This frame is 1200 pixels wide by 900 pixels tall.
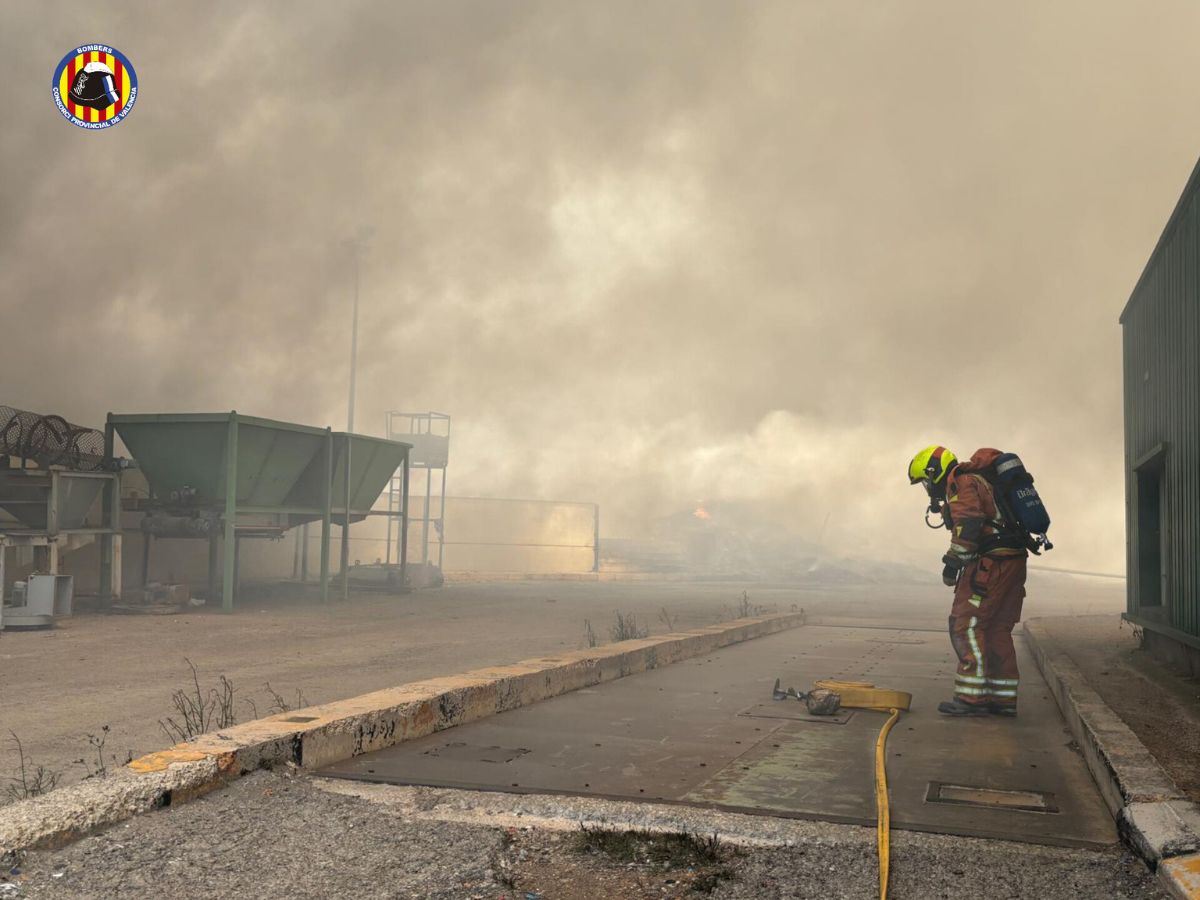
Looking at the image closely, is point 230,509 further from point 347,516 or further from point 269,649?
point 269,649

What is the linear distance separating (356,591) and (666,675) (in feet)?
48.3

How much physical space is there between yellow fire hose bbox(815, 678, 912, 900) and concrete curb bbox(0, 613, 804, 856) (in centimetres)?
206

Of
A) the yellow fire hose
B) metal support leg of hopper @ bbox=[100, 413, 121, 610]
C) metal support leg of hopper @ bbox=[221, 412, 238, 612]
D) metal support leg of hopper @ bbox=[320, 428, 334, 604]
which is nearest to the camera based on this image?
the yellow fire hose

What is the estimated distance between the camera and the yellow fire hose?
3677 millimetres

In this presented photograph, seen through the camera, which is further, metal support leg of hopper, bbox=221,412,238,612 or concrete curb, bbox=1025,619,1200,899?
metal support leg of hopper, bbox=221,412,238,612

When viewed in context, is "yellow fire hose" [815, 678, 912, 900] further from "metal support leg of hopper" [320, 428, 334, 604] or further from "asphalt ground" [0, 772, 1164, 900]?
"metal support leg of hopper" [320, 428, 334, 604]

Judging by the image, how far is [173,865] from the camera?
3619 millimetres

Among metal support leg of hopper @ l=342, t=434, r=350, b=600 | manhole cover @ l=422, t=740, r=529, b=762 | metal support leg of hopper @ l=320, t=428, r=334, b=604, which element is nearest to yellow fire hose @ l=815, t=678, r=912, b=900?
manhole cover @ l=422, t=740, r=529, b=762

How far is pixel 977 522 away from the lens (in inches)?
284

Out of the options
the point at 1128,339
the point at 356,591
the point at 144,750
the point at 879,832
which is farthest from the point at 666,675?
the point at 356,591

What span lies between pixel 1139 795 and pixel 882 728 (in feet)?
7.68

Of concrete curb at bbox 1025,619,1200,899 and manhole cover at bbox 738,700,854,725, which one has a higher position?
concrete curb at bbox 1025,619,1200,899

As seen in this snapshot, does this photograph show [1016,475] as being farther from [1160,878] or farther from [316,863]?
[316,863]

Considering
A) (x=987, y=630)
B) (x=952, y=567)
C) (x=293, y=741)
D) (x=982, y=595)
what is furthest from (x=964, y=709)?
(x=293, y=741)
